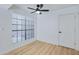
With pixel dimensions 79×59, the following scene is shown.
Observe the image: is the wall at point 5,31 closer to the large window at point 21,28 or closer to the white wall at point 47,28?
the large window at point 21,28

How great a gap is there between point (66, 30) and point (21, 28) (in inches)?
79.1

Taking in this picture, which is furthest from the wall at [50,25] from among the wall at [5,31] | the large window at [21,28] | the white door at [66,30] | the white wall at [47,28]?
the wall at [5,31]

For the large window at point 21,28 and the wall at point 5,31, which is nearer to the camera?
the wall at point 5,31

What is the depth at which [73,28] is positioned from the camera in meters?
3.88

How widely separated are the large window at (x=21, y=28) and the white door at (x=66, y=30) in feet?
5.60

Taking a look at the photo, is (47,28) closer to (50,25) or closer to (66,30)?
(50,25)

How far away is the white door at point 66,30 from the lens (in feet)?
13.0

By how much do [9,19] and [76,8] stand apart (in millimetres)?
2440

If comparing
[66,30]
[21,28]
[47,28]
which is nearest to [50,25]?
[47,28]

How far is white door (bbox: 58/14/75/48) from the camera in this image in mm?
3961

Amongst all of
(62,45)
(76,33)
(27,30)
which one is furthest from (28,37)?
(76,33)

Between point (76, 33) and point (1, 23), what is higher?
point (1, 23)

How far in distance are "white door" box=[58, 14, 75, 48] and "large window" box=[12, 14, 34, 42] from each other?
5.60ft
